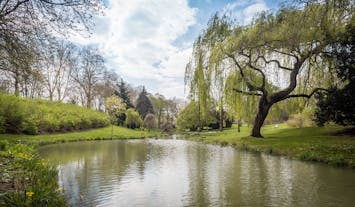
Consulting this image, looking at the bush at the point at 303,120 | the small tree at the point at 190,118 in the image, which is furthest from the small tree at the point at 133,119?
the bush at the point at 303,120

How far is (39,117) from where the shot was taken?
21.1m

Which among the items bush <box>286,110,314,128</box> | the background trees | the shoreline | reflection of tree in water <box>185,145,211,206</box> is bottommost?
reflection of tree in water <box>185,145,211,206</box>

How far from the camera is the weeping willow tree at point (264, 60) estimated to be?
44.9 feet

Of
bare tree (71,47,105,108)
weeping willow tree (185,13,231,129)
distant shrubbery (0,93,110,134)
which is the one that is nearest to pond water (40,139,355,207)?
weeping willow tree (185,13,231,129)

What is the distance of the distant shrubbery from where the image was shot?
→ 1611 cm

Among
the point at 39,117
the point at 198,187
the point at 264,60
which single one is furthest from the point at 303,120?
the point at 39,117

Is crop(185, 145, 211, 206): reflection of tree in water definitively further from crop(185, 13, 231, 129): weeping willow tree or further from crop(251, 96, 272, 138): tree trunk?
crop(251, 96, 272, 138): tree trunk

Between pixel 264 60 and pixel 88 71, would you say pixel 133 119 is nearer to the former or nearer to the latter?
pixel 88 71

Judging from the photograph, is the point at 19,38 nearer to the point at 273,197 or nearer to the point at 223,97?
the point at 273,197

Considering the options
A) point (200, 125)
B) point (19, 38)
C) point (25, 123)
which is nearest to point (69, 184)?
point (19, 38)

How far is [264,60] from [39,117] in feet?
65.2

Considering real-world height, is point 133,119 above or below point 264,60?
below

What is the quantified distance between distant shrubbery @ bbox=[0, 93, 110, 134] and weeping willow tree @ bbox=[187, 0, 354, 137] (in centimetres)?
1291

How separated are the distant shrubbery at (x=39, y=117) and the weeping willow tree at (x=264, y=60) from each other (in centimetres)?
1291
